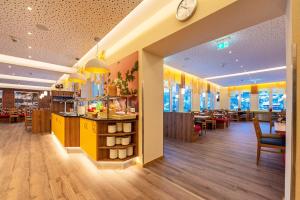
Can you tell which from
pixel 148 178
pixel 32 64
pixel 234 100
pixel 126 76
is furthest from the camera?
pixel 234 100

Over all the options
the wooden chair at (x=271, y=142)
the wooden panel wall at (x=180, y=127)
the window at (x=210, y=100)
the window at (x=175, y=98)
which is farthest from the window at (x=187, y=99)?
the wooden chair at (x=271, y=142)

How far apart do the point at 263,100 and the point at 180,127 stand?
39.6 ft

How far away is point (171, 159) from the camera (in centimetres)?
360

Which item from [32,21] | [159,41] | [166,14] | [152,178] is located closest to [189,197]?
[152,178]

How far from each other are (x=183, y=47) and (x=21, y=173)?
14.3 ft

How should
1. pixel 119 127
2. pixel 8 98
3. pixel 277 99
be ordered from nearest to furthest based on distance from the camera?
pixel 119 127, pixel 277 99, pixel 8 98

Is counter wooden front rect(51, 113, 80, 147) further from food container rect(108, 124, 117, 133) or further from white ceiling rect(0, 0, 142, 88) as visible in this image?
white ceiling rect(0, 0, 142, 88)

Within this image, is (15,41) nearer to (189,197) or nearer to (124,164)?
(124,164)

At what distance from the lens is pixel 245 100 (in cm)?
1391

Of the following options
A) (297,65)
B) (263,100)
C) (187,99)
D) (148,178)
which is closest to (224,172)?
(148,178)

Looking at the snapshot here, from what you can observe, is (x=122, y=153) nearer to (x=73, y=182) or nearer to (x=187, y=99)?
(x=73, y=182)

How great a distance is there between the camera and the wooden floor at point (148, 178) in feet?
7.17

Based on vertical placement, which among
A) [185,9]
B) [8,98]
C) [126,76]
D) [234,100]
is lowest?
[234,100]

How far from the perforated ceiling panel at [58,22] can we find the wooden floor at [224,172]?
141 inches
